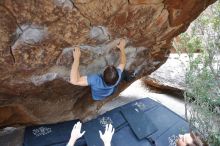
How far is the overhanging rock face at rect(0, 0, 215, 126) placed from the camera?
3.49 metres

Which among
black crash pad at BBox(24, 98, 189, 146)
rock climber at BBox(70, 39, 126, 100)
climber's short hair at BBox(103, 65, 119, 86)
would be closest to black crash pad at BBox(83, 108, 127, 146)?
black crash pad at BBox(24, 98, 189, 146)

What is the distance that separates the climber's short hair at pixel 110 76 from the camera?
421 cm

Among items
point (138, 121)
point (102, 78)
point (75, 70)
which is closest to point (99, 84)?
point (102, 78)

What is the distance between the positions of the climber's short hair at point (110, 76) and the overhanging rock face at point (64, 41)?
11.1 inches

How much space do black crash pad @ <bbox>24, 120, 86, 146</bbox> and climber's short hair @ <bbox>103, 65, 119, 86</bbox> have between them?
1.35 meters

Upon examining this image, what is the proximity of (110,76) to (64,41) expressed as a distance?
2.35 ft

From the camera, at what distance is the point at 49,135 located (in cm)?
515

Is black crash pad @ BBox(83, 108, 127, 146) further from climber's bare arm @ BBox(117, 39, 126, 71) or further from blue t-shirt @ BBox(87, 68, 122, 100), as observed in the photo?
climber's bare arm @ BBox(117, 39, 126, 71)

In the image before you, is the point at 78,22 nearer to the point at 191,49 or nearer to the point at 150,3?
the point at 150,3

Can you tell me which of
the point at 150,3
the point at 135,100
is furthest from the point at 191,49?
the point at 135,100

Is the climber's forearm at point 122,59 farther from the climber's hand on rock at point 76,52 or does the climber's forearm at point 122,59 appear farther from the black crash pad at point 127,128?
the black crash pad at point 127,128

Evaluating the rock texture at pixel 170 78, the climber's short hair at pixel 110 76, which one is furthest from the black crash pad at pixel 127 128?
the climber's short hair at pixel 110 76

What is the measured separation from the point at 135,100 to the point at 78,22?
2.77m

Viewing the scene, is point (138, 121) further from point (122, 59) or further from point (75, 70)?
point (75, 70)
